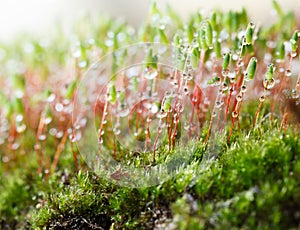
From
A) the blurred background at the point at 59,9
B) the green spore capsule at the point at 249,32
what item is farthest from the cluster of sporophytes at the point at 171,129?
the blurred background at the point at 59,9

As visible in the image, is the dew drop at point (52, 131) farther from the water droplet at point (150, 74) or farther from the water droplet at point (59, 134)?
the water droplet at point (150, 74)

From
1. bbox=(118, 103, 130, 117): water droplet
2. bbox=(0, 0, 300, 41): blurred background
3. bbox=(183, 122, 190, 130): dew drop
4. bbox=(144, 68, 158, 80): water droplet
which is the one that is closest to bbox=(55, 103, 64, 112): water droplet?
bbox=(118, 103, 130, 117): water droplet

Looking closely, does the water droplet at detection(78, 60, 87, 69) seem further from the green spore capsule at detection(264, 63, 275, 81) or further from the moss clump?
the green spore capsule at detection(264, 63, 275, 81)

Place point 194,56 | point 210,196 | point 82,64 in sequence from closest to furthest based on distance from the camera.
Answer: point 210,196, point 194,56, point 82,64

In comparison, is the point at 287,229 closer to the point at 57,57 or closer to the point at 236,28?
the point at 236,28

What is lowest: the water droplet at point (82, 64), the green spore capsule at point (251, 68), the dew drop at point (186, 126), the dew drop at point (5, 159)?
the dew drop at point (5, 159)

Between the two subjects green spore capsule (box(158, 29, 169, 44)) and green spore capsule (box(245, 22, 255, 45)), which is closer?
green spore capsule (box(245, 22, 255, 45))

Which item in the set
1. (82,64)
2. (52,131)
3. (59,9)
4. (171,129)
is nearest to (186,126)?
(171,129)

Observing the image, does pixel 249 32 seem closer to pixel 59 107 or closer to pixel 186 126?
pixel 186 126
